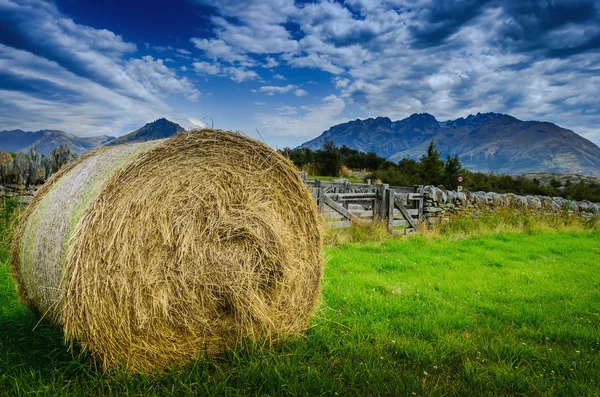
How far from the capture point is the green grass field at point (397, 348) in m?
3.42

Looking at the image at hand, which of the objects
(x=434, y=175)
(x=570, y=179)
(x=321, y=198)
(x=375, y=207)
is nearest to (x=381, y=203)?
(x=375, y=207)

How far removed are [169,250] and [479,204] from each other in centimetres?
1484

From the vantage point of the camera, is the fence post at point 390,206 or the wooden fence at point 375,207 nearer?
the wooden fence at point 375,207

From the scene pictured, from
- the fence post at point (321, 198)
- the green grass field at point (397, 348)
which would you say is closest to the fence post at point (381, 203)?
the fence post at point (321, 198)

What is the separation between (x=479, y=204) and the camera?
52.4ft

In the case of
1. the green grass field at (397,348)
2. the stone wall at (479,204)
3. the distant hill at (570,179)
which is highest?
the distant hill at (570,179)

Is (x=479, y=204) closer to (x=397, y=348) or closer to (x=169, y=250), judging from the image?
(x=397, y=348)

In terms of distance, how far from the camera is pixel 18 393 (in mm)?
3076

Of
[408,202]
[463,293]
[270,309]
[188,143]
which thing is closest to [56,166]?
[188,143]

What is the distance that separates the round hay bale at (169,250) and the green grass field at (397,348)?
31 centimetres

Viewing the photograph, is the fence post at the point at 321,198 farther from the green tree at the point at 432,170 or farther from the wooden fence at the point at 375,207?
the green tree at the point at 432,170

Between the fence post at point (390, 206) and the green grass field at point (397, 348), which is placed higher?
the fence post at point (390, 206)

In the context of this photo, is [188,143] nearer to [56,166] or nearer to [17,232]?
[17,232]

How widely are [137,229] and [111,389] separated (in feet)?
4.35
